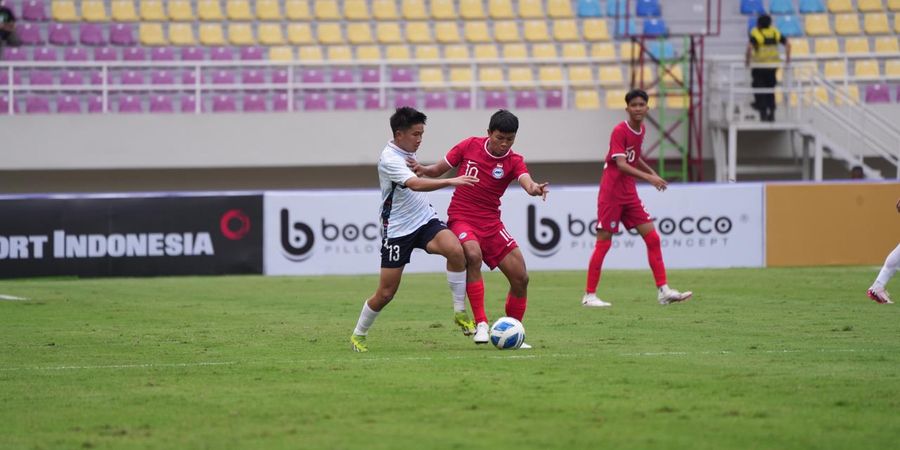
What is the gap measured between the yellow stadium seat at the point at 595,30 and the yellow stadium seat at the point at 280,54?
6789mm

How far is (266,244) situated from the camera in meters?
23.0

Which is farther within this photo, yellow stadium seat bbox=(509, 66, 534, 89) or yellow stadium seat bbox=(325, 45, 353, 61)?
yellow stadium seat bbox=(325, 45, 353, 61)

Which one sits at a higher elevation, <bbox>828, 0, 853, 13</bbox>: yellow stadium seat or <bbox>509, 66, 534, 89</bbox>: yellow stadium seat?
<bbox>828, 0, 853, 13</bbox>: yellow stadium seat

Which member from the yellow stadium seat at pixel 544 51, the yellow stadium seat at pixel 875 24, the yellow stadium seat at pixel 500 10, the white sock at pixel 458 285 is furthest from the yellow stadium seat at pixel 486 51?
the white sock at pixel 458 285

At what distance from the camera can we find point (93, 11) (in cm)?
3108

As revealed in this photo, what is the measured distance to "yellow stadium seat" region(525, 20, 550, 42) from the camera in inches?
1243

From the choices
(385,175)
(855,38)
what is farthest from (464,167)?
(855,38)

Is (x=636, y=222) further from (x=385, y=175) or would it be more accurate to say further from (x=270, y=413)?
(x=270, y=413)

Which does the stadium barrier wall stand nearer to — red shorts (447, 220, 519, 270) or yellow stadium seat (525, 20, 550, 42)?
yellow stadium seat (525, 20, 550, 42)

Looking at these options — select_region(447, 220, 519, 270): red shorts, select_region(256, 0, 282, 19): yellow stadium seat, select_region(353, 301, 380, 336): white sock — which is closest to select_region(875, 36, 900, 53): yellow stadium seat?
select_region(256, 0, 282, 19): yellow stadium seat

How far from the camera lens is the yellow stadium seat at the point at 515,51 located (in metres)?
31.1

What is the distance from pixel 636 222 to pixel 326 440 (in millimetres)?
9278

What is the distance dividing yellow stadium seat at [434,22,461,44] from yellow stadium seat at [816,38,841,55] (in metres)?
8.34

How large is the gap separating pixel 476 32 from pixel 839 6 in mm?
8908
